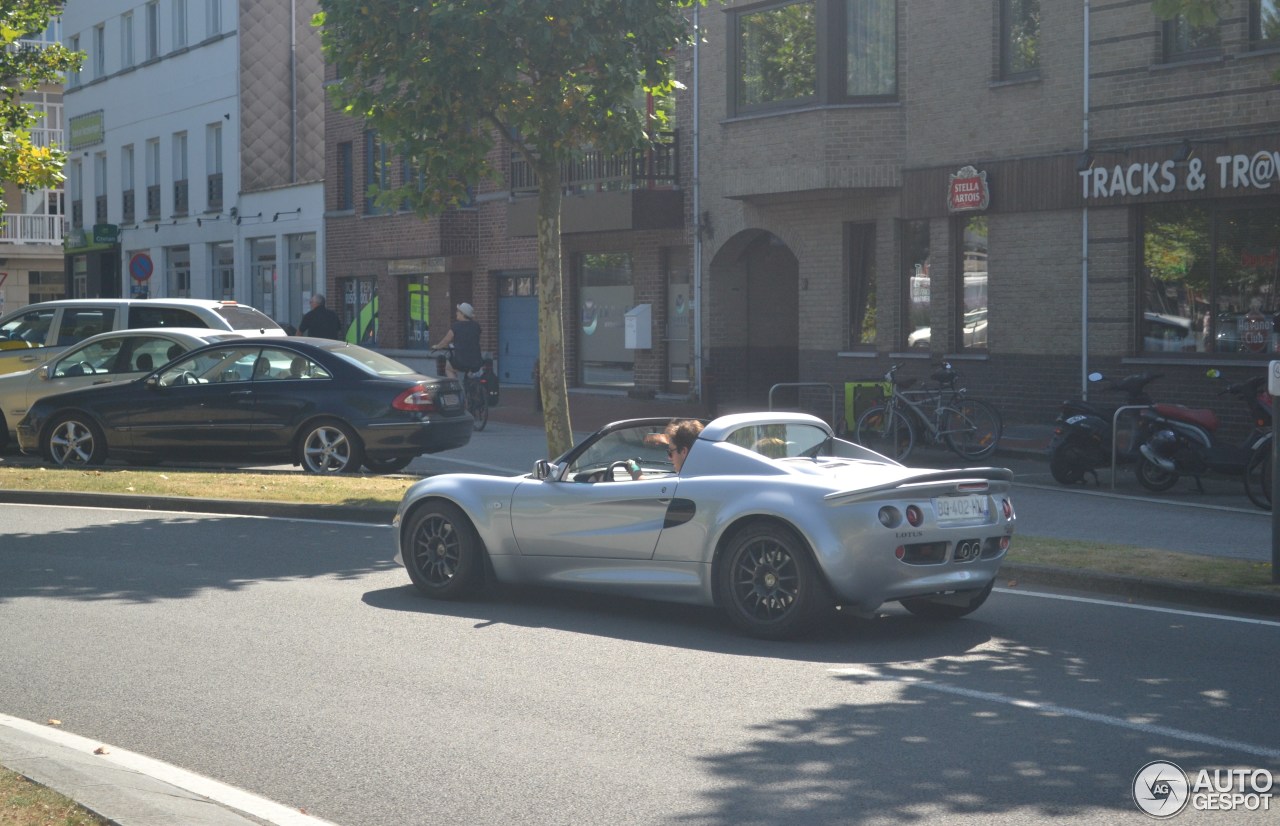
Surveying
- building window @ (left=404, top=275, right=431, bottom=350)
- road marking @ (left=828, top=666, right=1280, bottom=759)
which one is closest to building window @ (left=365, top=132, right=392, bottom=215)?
building window @ (left=404, top=275, right=431, bottom=350)

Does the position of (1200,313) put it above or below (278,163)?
below

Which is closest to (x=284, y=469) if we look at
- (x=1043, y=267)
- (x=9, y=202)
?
(x=1043, y=267)

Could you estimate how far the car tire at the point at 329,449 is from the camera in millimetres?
16703

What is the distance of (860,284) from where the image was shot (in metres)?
24.9

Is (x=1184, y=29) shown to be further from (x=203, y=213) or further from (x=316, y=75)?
(x=203, y=213)

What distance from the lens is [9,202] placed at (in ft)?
206

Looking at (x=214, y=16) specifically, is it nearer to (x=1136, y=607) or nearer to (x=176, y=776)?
(x=1136, y=607)

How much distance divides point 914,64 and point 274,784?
19608mm

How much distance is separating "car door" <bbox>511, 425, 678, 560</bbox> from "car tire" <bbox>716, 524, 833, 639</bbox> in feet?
1.92

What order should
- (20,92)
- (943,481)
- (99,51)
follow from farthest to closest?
(99,51) < (20,92) < (943,481)

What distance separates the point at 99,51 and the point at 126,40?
2755mm

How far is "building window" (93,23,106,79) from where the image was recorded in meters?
53.1

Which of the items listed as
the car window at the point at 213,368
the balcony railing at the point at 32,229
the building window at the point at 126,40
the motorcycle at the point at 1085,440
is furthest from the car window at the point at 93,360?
Answer: the balcony railing at the point at 32,229

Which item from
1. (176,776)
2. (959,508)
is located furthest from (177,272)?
(176,776)
